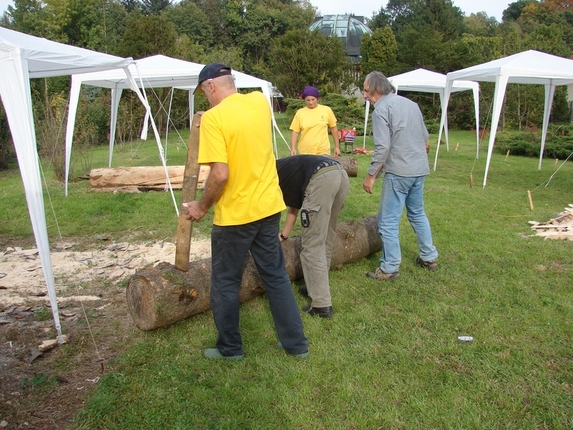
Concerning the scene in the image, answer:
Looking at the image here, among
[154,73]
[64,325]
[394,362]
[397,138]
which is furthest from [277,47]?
[394,362]

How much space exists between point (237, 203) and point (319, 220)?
2.97ft

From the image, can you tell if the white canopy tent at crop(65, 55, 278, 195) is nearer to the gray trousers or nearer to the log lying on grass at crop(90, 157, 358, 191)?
the log lying on grass at crop(90, 157, 358, 191)

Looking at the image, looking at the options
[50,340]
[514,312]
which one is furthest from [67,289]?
[514,312]

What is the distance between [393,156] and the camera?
14.6ft

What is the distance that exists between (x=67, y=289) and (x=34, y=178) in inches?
62.5

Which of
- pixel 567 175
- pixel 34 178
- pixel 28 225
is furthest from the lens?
pixel 567 175

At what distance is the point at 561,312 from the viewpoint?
388 cm

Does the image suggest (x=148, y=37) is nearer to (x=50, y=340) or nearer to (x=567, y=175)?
(x=567, y=175)

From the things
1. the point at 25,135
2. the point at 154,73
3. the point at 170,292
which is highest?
the point at 154,73

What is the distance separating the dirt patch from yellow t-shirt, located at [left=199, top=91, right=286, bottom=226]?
1396mm

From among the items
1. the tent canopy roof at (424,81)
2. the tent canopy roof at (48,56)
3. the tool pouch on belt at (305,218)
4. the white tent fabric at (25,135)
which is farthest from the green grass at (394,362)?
the tent canopy roof at (424,81)

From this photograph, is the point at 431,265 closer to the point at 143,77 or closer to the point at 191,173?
the point at 191,173

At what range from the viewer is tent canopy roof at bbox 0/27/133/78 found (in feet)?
11.6

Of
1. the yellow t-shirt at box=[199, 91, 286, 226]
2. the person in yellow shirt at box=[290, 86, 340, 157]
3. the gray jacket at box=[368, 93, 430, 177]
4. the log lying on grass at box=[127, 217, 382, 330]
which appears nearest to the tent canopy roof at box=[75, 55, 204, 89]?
the person in yellow shirt at box=[290, 86, 340, 157]
